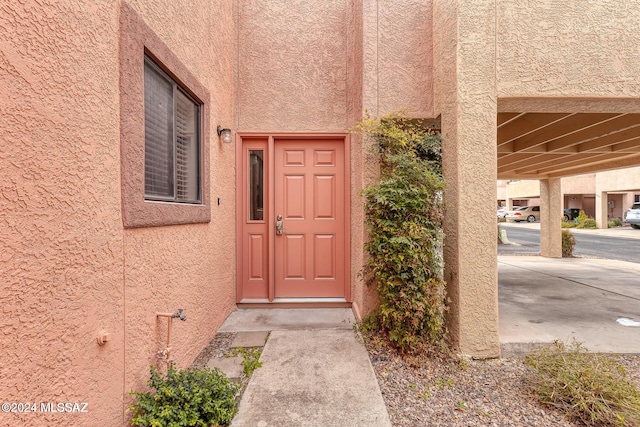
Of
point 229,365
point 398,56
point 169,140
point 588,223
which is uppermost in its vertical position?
point 398,56

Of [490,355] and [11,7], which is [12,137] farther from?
[490,355]

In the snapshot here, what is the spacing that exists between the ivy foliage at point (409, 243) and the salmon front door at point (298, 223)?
3.94 ft

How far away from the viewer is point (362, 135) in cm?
348

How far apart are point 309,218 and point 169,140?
227 centimetres

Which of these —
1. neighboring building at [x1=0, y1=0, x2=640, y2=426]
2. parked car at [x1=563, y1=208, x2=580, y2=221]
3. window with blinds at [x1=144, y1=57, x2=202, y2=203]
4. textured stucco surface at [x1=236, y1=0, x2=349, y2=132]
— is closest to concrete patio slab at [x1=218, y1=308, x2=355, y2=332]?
neighboring building at [x1=0, y1=0, x2=640, y2=426]

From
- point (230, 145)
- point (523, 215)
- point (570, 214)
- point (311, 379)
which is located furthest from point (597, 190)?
point (311, 379)

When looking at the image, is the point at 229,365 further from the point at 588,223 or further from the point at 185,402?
the point at 588,223

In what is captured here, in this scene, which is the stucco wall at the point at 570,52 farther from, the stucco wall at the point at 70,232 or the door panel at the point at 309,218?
the stucco wall at the point at 70,232

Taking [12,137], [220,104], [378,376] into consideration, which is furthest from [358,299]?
[12,137]

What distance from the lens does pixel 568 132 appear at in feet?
15.0

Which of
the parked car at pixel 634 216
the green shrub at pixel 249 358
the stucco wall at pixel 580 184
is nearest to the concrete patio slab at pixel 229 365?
the green shrub at pixel 249 358

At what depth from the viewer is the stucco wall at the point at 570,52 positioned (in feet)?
9.43

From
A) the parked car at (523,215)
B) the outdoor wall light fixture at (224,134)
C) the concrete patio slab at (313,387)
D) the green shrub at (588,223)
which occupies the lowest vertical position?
the concrete patio slab at (313,387)

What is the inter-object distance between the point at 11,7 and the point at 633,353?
5708 millimetres
